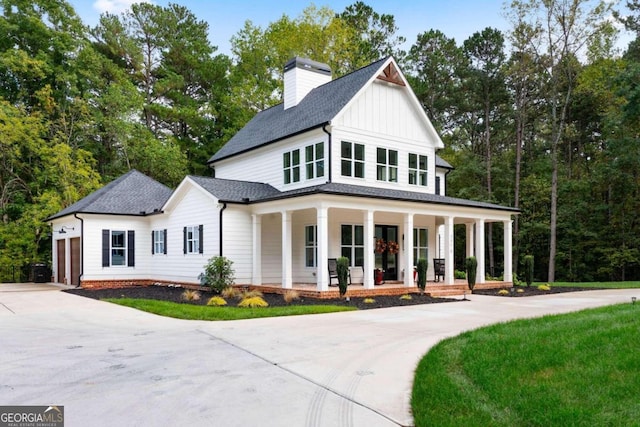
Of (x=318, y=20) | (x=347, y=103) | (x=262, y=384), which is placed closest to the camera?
(x=262, y=384)

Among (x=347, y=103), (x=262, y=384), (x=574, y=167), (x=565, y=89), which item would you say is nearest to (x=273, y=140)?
(x=347, y=103)

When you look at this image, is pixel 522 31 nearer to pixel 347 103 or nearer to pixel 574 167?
pixel 574 167

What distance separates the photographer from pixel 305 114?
66.6 feet

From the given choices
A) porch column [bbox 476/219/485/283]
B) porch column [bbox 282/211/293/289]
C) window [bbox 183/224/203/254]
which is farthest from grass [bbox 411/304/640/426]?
window [bbox 183/224/203/254]

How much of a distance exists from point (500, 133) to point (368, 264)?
2676cm

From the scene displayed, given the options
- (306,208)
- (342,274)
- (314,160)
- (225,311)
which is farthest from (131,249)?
(225,311)

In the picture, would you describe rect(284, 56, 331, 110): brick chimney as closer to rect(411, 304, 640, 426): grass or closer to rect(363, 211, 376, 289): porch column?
rect(363, 211, 376, 289): porch column

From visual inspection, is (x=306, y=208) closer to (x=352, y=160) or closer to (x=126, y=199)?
(x=352, y=160)

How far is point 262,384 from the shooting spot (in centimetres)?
577

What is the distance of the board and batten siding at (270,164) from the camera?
1859cm

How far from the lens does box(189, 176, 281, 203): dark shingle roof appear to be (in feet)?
58.4

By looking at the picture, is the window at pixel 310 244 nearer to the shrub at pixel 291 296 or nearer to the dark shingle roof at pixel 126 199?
the shrub at pixel 291 296

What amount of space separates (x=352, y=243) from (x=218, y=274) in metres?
5.20

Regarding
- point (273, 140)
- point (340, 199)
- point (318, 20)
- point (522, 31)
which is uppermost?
point (318, 20)
